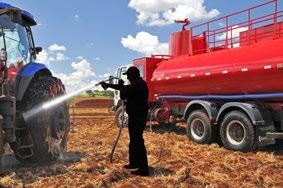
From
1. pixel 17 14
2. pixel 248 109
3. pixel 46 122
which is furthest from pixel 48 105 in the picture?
pixel 248 109

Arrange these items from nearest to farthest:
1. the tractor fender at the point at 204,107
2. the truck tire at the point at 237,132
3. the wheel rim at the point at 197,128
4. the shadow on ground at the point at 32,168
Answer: the shadow on ground at the point at 32,168 → the truck tire at the point at 237,132 → the tractor fender at the point at 204,107 → the wheel rim at the point at 197,128

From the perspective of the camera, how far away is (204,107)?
12.5 meters

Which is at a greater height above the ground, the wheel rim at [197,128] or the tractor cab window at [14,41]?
the tractor cab window at [14,41]

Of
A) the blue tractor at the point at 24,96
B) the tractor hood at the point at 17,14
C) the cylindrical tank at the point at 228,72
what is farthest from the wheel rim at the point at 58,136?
the cylindrical tank at the point at 228,72

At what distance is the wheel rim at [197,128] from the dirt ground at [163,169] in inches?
37.4

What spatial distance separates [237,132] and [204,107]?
140 cm

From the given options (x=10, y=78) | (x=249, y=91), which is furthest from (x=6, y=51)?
(x=249, y=91)

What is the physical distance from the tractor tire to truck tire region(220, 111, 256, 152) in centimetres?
→ 436

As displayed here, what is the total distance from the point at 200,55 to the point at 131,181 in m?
6.86

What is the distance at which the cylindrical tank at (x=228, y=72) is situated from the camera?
10.5 m

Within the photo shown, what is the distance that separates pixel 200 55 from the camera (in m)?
13.2

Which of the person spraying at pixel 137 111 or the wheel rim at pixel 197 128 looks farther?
the wheel rim at pixel 197 128

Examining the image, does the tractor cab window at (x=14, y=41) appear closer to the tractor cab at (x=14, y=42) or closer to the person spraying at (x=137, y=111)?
the tractor cab at (x=14, y=42)

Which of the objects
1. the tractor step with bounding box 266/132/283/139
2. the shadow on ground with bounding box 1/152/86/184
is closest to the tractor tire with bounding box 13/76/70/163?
the shadow on ground with bounding box 1/152/86/184
